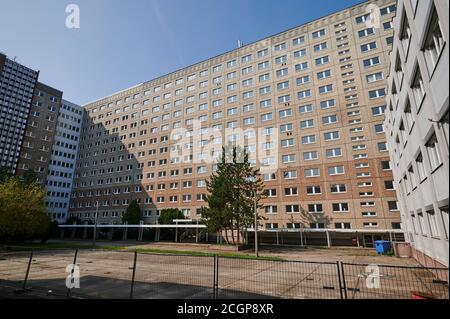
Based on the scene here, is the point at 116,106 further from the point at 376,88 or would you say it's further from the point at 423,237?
the point at 423,237

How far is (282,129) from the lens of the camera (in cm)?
4347

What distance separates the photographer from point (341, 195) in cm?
3612

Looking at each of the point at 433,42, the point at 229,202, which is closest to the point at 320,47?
the point at 229,202

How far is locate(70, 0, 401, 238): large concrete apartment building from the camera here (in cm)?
3631

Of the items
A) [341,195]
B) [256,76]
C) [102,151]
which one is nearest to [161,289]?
[341,195]

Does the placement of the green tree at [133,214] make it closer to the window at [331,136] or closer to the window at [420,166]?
the window at [331,136]

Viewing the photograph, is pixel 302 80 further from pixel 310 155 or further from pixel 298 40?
pixel 310 155

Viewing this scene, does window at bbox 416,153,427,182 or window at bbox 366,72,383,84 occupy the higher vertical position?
window at bbox 366,72,383,84

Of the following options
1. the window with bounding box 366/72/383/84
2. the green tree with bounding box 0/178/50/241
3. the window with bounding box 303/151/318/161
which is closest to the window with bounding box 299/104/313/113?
the window with bounding box 303/151/318/161

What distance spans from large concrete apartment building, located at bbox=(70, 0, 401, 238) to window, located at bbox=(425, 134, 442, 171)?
79.9 ft

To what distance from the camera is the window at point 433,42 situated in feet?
31.2

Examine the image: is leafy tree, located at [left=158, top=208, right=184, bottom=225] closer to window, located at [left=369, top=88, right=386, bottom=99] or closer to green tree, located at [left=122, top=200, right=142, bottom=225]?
green tree, located at [left=122, top=200, right=142, bottom=225]

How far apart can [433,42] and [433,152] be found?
493 centimetres
